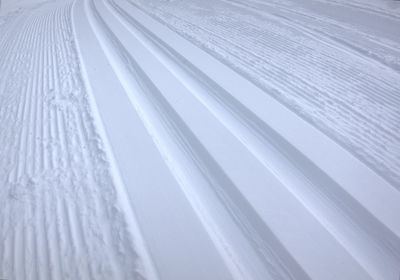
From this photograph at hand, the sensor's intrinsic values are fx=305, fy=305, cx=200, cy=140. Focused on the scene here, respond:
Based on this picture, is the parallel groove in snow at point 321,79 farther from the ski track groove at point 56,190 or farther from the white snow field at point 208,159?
the ski track groove at point 56,190

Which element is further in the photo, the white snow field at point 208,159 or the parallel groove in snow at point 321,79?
the parallel groove in snow at point 321,79

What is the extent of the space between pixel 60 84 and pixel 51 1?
10751 mm

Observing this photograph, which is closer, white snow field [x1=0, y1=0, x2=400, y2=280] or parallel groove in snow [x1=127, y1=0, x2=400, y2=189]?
white snow field [x1=0, y1=0, x2=400, y2=280]

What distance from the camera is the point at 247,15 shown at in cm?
719

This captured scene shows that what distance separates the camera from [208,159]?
309 centimetres

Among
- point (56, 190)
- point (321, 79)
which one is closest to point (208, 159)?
point (56, 190)

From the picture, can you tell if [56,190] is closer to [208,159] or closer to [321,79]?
[208,159]

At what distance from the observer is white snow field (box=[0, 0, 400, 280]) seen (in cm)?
219

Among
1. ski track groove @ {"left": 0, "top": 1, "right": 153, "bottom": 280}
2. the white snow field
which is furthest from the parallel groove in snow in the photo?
ski track groove @ {"left": 0, "top": 1, "right": 153, "bottom": 280}

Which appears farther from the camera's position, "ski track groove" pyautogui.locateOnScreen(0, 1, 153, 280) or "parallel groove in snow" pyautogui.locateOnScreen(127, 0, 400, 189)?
"parallel groove in snow" pyautogui.locateOnScreen(127, 0, 400, 189)

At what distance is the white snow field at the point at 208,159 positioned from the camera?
219 cm

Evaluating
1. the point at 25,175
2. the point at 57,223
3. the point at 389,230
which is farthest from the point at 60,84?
the point at 389,230

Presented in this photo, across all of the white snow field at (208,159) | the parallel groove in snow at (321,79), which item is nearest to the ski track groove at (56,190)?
the white snow field at (208,159)

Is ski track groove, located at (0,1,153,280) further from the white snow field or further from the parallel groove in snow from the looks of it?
the parallel groove in snow
